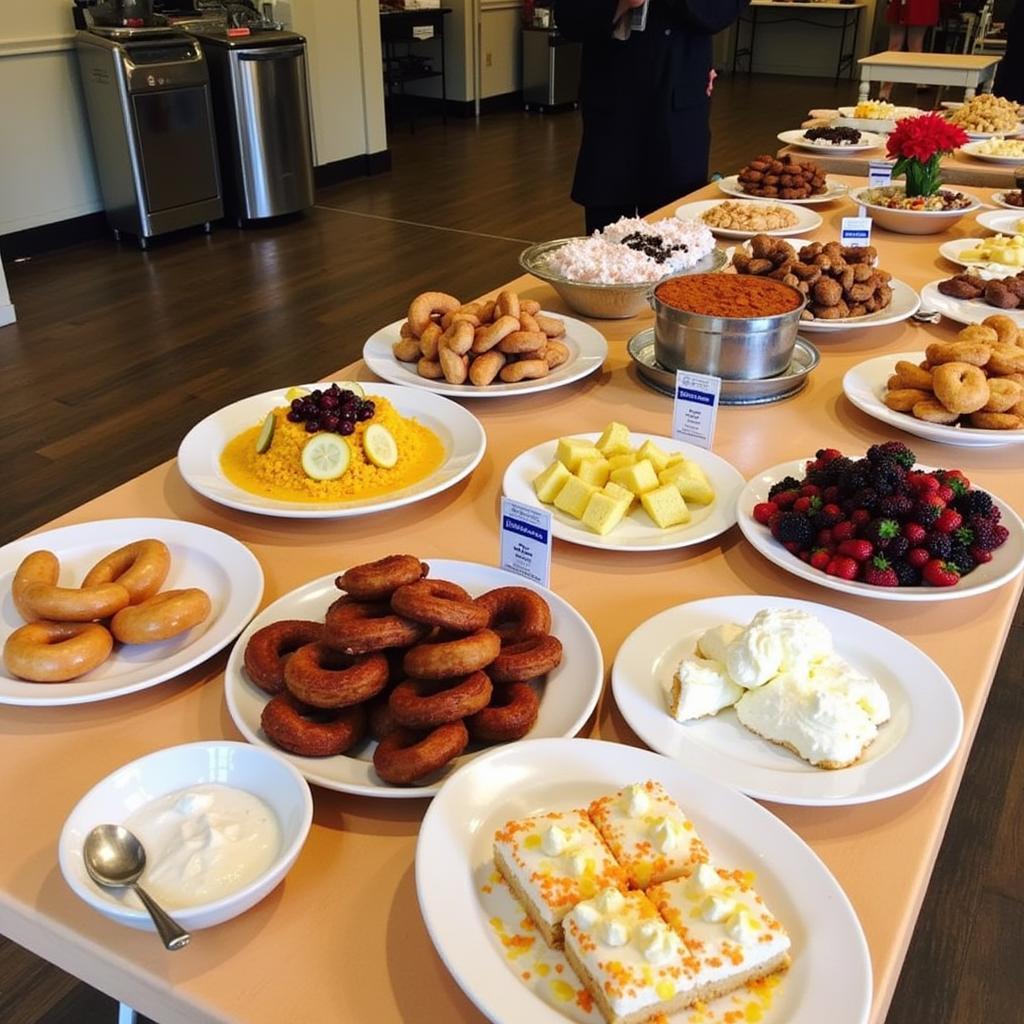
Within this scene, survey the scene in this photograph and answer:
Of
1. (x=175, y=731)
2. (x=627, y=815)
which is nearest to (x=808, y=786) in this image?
(x=627, y=815)

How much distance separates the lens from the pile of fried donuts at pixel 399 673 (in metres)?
0.91

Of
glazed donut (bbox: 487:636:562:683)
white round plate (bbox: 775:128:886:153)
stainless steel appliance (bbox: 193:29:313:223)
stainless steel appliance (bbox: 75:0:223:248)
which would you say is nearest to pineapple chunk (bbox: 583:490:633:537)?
glazed donut (bbox: 487:636:562:683)

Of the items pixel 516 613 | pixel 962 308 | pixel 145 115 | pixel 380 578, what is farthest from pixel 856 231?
pixel 145 115

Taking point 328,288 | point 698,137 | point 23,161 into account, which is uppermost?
point 698,137

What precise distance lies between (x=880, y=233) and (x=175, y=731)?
246 centimetres

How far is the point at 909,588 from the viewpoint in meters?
1.19

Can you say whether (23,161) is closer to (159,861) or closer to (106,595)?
(106,595)

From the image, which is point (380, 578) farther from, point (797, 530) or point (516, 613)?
point (797, 530)

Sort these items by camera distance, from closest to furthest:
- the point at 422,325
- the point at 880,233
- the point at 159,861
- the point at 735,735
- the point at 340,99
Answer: the point at 159,861
the point at 735,735
the point at 422,325
the point at 880,233
the point at 340,99

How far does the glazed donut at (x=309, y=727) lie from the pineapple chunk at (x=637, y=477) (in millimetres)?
570

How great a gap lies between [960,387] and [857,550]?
0.51m

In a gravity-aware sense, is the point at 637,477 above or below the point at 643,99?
below

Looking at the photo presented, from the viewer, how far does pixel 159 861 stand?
805mm

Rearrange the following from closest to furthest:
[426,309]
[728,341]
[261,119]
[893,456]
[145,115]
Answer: [893,456], [728,341], [426,309], [145,115], [261,119]
